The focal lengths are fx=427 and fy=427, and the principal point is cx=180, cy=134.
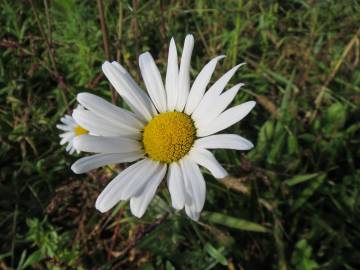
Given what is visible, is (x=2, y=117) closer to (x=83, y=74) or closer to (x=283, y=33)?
(x=83, y=74)

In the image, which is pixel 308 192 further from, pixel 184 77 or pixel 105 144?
pixel 105 144

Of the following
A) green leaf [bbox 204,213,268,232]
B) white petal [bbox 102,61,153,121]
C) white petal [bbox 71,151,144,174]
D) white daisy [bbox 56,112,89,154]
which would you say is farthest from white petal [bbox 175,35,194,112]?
white daisy [bbox 56,112,89,154]

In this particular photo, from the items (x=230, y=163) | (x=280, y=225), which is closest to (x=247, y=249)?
(x=280, y=225)

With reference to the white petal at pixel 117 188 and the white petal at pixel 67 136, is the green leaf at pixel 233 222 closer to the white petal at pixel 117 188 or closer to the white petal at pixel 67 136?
the white petal at pixel 117 188

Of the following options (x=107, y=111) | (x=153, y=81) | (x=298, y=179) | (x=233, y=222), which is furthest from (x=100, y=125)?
(x=298, y=179)

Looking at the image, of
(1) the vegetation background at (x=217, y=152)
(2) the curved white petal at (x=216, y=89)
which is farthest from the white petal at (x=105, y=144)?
(1) the vegetation background at (x=217, y=152)

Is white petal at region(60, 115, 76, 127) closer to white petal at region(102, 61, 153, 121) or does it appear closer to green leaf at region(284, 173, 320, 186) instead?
white petal at region(102, 61, 153, 121)

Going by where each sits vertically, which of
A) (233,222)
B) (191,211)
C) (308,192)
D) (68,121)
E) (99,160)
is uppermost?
(99,160)
